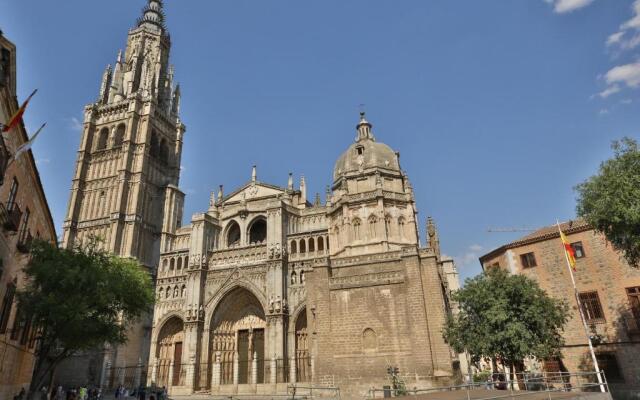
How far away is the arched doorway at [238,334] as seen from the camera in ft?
107

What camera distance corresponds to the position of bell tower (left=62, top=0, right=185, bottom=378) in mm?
40219

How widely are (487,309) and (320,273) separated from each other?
938 centimetres

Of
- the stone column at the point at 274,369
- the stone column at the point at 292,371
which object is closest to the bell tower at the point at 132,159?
the stone column at the point at 274,369

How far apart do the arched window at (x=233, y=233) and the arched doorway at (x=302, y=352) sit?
→ 10.6 metres

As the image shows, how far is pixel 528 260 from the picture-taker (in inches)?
1096

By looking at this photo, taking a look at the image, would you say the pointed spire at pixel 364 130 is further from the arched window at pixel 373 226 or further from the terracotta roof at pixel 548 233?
the terracotta roof at pixel 548 233

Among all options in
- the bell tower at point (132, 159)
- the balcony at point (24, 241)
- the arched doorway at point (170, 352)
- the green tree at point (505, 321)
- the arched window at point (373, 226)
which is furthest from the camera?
the bell tower at point (132, 159)

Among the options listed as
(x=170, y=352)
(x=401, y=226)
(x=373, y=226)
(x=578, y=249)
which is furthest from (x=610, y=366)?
(x=170, y=352)

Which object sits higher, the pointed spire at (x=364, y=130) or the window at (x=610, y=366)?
the pointed spire at (x=364, y=130)

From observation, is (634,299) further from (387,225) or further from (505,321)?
(387,225)

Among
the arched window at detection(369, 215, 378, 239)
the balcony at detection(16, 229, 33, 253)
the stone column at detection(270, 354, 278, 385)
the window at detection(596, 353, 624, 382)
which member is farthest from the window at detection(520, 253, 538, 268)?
the balcony at detection(16, 229, 33, 253)

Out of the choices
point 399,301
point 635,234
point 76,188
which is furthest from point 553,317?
point 76,188

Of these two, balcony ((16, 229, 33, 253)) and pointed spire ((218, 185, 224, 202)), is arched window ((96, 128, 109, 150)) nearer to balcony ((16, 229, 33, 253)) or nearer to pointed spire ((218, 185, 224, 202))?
pointed spire ((218, 185, 224, 202))

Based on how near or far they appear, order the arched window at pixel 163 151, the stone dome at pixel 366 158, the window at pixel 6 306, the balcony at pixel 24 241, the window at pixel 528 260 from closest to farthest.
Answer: the window at pixel 6 306
the balcony at pixel 24 241
the window at pixel 528 260
the stone dome at pixel 366 158
the arched window at pixel 163 151
